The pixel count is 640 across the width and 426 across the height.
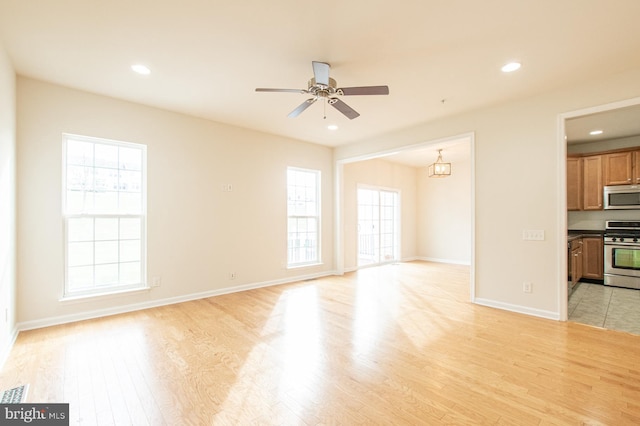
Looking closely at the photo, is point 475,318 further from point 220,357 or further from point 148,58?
point 148,58

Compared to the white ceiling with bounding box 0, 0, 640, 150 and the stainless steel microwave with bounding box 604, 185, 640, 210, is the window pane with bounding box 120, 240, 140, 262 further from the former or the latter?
the stainless steel microwave with bounding box 604, 185, 640, 210

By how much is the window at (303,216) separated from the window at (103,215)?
8.87ft

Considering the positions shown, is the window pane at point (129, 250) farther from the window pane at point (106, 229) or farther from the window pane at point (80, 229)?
the window pane at point (80, 229)

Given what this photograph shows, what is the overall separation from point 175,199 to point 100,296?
162 cm

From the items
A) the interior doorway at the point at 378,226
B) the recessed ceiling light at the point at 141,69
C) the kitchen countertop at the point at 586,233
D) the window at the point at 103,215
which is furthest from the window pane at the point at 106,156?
the kitchen countertop at the point at 586,233

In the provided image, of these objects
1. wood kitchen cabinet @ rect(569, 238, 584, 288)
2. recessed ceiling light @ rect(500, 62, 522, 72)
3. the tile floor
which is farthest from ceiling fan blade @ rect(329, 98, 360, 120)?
wood kitchen cabinet @ rect(569, 238, 584, 288)

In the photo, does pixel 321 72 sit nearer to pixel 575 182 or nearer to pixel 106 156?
pixel 106 156

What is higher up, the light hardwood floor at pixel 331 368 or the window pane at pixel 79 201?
the window pane at pixel 79 201

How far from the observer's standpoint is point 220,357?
107 inches

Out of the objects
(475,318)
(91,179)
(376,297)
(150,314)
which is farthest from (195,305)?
(475,318)

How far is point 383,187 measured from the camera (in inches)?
321

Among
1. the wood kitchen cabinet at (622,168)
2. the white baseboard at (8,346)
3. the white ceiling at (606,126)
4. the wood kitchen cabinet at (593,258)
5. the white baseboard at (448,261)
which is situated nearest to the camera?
the white baseboard at (8,346)

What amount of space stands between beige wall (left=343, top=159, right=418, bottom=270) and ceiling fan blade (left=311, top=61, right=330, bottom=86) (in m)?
4.25

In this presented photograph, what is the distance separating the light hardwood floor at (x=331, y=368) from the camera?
76.3 inches
